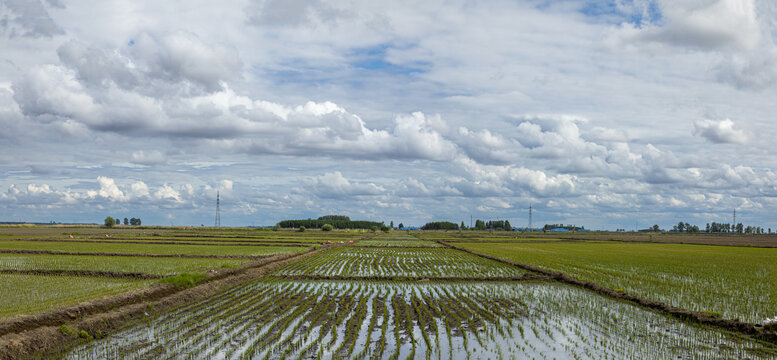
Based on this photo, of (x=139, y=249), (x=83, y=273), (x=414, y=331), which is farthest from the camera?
(x=139, y=249)

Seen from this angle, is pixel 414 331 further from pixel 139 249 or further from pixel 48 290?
pixel 139 249

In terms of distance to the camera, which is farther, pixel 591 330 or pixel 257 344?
pixel 591 330

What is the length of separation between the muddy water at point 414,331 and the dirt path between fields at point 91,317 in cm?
68

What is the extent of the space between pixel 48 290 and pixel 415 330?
14.0 meters

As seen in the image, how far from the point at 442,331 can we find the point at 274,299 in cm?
718

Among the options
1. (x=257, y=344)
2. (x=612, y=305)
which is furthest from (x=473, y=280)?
(x=257, y=344)

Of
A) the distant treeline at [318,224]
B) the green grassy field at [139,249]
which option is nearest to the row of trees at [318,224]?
the distant treeline at [318,224]

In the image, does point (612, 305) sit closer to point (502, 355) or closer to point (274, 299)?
point (502, 355)

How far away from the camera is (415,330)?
476 inches

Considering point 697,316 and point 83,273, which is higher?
point 697,316

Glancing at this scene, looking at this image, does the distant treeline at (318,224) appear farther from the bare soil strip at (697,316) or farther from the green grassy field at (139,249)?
the bare soil strip at (697,316)

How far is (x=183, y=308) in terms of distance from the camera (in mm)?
15023

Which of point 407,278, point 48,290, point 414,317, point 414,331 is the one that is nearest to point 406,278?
point 407,278

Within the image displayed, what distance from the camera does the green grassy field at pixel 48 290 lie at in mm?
13766
